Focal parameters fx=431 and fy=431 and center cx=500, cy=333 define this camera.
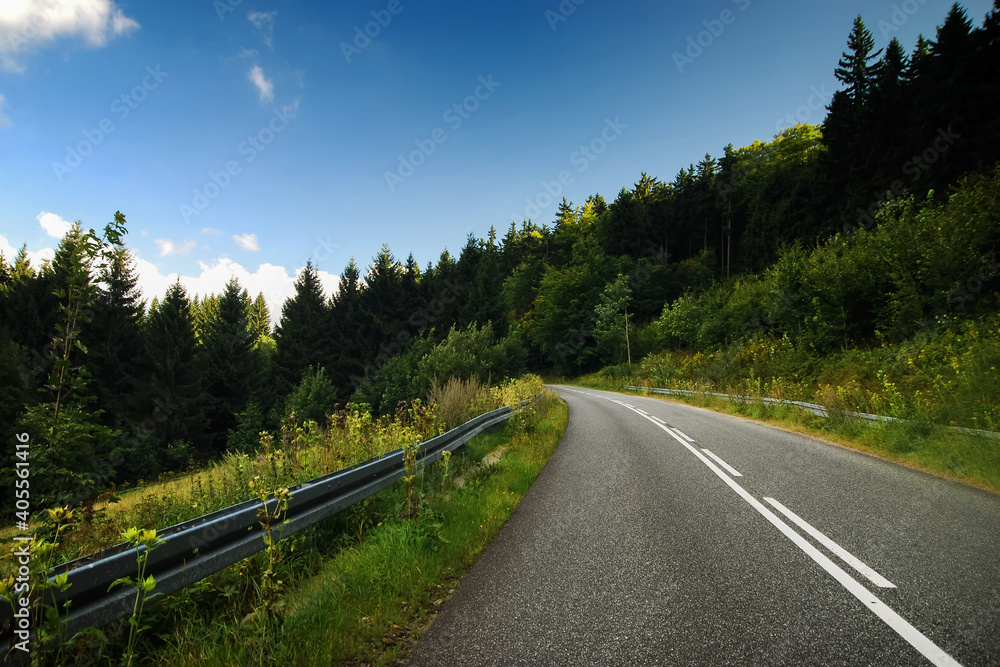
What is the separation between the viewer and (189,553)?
251 centimetres

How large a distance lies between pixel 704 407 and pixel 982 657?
17.9m

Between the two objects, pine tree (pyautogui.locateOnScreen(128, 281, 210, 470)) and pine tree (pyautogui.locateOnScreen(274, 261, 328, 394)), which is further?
pine tree (pyautogui.locateOnScreen(274, 261, 328, 394))

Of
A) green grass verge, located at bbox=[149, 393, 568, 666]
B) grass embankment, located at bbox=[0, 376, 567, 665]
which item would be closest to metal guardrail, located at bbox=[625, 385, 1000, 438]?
grass embankment, located at bbox=[0, 376, 567, 665]

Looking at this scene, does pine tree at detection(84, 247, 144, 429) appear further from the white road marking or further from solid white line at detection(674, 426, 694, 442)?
the white road marking

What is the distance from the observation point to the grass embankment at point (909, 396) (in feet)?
21.7

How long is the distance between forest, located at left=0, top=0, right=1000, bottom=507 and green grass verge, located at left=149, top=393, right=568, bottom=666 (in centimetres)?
172

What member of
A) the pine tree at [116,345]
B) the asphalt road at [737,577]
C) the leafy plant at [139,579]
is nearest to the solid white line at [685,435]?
the asphalt road at [737,577]

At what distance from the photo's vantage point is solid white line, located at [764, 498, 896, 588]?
123 inches

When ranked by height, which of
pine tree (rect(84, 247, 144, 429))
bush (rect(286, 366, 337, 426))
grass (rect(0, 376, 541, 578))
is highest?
pine tree (rect(84, 247, 144, 429))

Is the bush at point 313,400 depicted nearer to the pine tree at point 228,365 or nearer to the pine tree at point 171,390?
the pine tree at point 228,365

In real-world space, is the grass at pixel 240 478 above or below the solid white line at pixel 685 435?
above

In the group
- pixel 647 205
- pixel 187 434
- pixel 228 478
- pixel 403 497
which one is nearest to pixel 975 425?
pixel 403 497

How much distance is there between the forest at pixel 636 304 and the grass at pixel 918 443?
746mm

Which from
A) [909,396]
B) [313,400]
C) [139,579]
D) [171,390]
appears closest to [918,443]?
[909,396]
